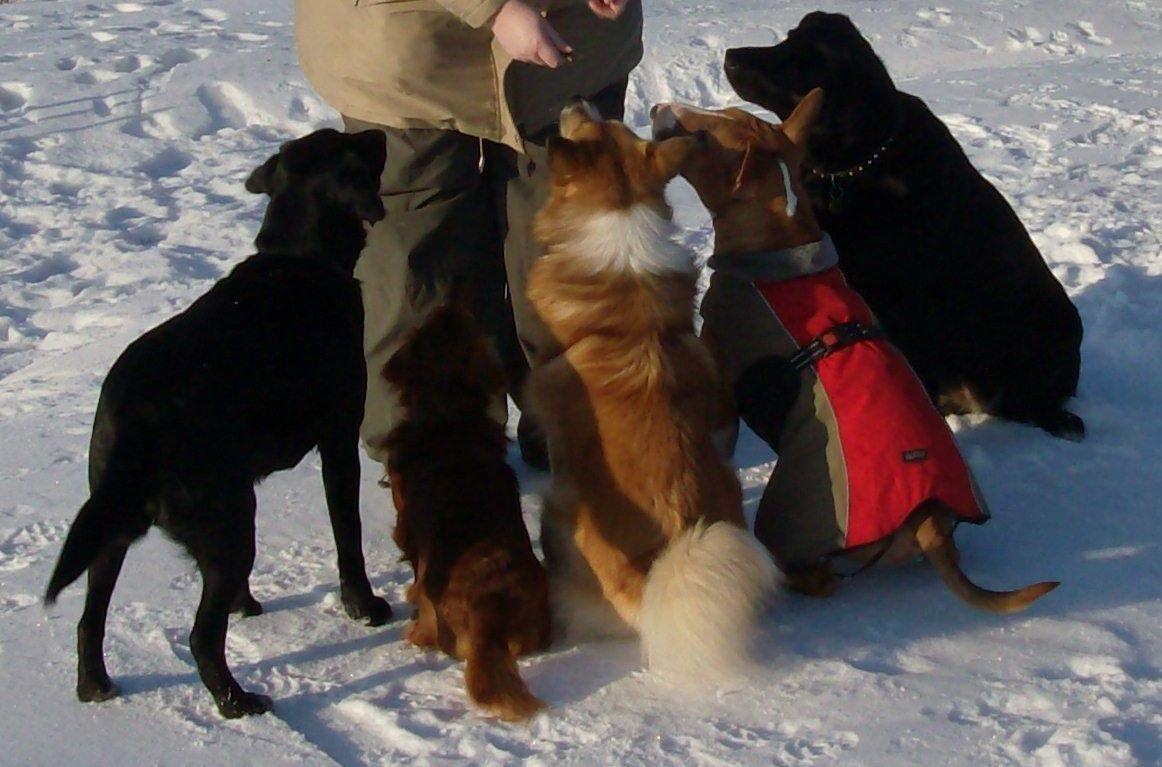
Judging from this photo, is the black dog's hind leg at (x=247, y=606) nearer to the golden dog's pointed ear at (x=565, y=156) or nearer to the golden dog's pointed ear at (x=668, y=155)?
the golden dog's pointed ear at (x=565, y=156)

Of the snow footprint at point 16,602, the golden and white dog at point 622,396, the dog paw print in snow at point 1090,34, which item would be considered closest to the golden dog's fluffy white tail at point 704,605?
the golden and white dog at point 622,396

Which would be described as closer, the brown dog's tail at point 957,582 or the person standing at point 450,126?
the brown dog's tail at point 957,582

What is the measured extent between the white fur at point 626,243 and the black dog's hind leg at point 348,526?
0.83m

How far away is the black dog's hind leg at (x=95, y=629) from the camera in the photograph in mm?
3105

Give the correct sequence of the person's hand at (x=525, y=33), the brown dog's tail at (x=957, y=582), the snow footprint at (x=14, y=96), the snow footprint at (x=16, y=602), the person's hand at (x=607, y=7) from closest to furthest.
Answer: the brown dog's tail at (x=957, y=582) → the person's hand at (x=525, y=33) → the snow footprint at (x=16, y=602) → the person's hand at (x=607, y=7) → the snow footprint at (x=14, y=96)

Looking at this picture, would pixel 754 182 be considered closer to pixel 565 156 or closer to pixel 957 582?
pixel 565 156

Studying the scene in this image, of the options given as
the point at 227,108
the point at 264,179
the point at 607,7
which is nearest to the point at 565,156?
the point at 607,7

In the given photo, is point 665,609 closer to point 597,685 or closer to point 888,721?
point 597,685

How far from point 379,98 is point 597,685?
6.10ft

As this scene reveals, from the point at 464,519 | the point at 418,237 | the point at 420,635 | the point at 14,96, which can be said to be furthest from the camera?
the point at 14,96

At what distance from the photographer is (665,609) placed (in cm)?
312

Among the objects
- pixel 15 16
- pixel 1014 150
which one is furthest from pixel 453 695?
pixel 15 16

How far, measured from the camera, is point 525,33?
3.39 meters

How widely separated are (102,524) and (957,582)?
2094 mm
